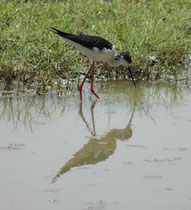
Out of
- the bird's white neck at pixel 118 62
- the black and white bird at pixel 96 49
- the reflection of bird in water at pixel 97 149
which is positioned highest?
the black and white bird at pixel 96 49

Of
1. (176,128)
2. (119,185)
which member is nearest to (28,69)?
(176,128)

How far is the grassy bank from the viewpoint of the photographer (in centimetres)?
662

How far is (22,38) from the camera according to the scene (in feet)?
22.7

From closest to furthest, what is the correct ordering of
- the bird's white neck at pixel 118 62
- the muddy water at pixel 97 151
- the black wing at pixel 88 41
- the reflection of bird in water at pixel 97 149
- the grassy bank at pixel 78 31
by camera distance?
the muddy water at pixel 97 151 → the reflection of bird in water at pixel 97 149 → the black wing at pixel 88 41 → the bird's white neck at pixel 118 62 → the grassy bank at pixel 78 31

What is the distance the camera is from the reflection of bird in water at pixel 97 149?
3.76 meters

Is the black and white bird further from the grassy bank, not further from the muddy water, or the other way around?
the muddy water

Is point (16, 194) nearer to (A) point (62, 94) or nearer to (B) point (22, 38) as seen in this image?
(A) point (62, 94)

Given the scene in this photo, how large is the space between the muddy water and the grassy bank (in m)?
0.70

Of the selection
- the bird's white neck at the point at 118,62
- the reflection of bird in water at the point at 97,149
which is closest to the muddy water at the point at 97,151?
the reflection of bird in water at the point at 97,149

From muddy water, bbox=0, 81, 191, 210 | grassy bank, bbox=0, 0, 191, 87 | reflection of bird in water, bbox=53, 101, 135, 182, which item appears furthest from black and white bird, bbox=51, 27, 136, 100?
reflection of bird in water, bbox=53, 101, 135, 182

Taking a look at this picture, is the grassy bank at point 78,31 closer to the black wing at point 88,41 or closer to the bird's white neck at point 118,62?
the bird's white neck at point 118,62

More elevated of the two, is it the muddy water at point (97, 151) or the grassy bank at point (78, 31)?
the grassy bank at point (78, 31)

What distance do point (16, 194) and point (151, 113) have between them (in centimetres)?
238

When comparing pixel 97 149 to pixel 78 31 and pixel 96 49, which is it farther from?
pixel 78 31
